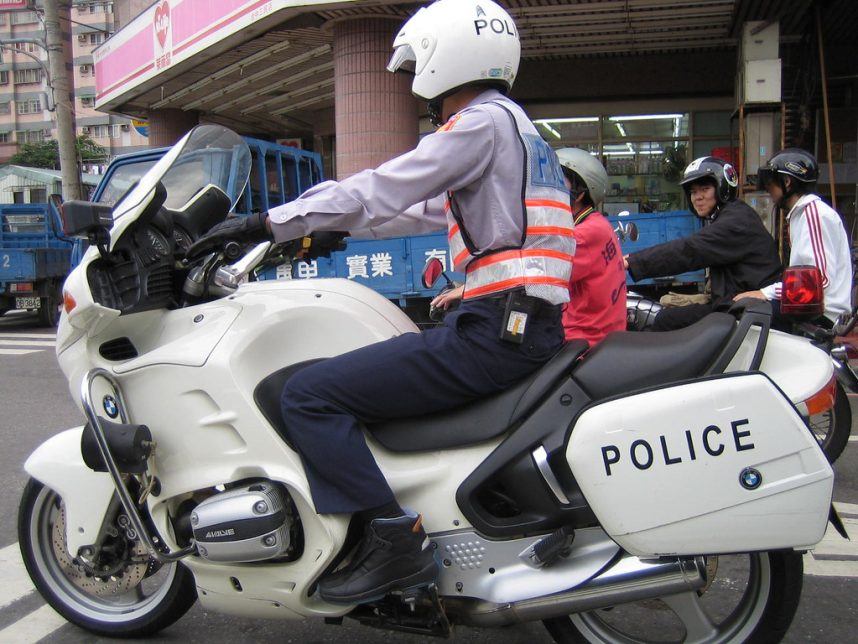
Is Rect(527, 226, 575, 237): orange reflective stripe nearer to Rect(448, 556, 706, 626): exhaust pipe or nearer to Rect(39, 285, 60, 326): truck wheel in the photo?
Rect(448, 556, 706, 626): exhaust pipe

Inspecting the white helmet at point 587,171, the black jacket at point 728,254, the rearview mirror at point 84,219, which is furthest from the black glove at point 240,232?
the black jacket at point 728,254

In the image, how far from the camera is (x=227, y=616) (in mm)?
3215

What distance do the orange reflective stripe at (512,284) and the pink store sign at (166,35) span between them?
393 inches

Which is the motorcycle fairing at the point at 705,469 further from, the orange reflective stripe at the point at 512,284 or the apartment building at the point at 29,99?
the apartment building at the point at 29,99

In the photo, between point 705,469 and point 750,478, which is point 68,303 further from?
point 750,478

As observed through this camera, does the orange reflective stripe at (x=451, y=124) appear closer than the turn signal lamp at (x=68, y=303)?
Yes

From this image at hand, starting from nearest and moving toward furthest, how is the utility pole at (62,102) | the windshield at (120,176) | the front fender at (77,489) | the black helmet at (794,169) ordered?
the front fender at (77,489)
the black helmet at (794,169)
the windshield at (120,176)
the utility pole at (62,102)

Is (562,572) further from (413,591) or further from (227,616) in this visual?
(227,616)

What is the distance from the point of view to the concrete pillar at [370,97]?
1186 cm

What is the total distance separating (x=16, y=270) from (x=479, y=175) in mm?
13834

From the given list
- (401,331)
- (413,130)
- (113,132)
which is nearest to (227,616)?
(401,331)

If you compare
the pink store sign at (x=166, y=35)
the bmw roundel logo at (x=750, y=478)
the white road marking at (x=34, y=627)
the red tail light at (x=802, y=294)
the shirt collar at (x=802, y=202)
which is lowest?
the white road marking at (x=34, y=627)

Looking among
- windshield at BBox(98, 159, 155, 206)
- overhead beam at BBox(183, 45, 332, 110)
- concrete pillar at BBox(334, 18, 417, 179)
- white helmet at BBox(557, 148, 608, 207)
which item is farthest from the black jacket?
overhead beam at BBox(183, 45, 332, 110)

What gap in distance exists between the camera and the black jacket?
4.63m
